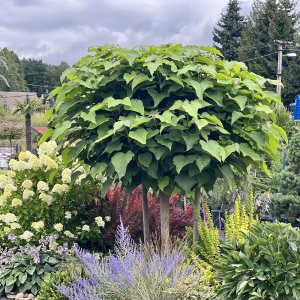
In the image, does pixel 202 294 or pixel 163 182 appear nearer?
pixel 202 294

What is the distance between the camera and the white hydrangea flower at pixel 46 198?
413 centimetres

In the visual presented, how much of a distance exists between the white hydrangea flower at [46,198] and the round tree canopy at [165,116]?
0.81 metres

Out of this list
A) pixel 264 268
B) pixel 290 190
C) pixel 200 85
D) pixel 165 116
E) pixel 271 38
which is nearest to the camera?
pixel 264 268

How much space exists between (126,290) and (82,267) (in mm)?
700

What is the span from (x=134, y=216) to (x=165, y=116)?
1.57 metres

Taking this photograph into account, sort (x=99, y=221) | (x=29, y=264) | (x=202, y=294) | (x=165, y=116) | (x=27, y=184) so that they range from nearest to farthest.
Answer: (x=202, y=294)
(x=165, y=116)
(x=29, y=264)
(x=99, y=221)
(x=27, y=184)

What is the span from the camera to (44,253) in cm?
407

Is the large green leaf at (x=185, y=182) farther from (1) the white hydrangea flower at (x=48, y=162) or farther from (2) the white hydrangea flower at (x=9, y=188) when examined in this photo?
(2) the white hydrangea flower at (x=9, y=188)

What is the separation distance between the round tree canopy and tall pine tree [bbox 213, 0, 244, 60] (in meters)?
34.2

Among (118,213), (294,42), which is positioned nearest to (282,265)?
(118,213)

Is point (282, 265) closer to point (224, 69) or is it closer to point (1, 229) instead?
point (224, 69)

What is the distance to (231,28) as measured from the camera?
3712 centimetres

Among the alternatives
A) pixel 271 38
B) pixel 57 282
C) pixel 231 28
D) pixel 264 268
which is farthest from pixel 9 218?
pixel 231 28

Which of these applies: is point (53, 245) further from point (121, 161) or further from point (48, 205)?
point (121, 161)
